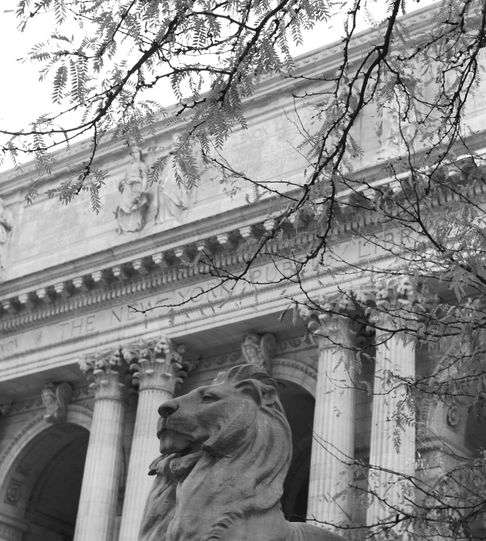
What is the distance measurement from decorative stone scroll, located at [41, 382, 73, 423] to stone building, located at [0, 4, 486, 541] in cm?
4

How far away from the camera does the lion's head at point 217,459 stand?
6.06 meters

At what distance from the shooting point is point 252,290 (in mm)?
23141

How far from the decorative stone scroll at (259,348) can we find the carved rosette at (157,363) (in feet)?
5.10

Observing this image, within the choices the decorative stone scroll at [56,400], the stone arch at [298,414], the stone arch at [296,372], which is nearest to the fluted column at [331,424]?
the stone arch at [298,414]

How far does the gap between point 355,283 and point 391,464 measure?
353 cm

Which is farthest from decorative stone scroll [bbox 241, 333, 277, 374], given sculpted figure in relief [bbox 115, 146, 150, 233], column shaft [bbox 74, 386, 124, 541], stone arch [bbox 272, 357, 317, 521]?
sculpted figure in relief [bbox 115, 146, 150, 233]

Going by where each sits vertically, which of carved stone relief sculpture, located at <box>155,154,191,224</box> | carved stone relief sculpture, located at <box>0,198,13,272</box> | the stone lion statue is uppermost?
carved stone relief sculpture, located at <box>0,198,13,272</box>

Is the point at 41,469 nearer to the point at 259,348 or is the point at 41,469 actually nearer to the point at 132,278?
the point at 132,278

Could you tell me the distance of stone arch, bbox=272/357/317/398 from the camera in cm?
2328

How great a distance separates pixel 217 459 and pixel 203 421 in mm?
221

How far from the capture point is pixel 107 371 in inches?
981

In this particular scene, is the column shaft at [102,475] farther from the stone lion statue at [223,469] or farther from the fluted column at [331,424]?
the stone lion statue at [223,469]

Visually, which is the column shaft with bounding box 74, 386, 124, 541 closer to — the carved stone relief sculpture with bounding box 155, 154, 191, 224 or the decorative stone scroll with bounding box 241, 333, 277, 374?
the decorative stone scroll with bounding box 241, 333, 277, 374

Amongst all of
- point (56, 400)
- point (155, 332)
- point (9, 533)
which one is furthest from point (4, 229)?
point (9, 533)
